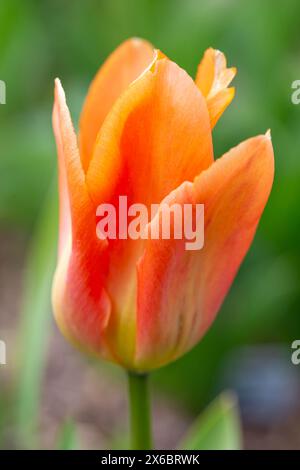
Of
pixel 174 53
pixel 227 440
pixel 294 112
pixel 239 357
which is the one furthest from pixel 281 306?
pixel 227 440

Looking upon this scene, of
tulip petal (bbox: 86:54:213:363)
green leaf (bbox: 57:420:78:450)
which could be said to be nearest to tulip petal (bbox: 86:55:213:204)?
tulip petal (bbox: 86:54:213:363)

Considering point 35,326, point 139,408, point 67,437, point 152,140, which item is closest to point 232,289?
point 35,326

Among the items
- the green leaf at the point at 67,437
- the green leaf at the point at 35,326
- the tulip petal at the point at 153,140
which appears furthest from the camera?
the green leaf at the point at 35,326

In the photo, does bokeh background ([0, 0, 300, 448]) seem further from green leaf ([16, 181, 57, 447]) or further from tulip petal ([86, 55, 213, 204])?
tulip petal ([86, 55, 213, 204])

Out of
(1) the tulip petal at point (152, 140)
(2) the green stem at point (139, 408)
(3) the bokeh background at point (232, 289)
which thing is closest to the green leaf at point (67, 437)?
(2) the green stem at point (139, 408)

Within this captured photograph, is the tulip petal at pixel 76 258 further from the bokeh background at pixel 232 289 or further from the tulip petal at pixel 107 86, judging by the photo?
the bokeh background at pixel 232 289

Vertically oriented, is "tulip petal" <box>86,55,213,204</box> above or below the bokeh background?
below
